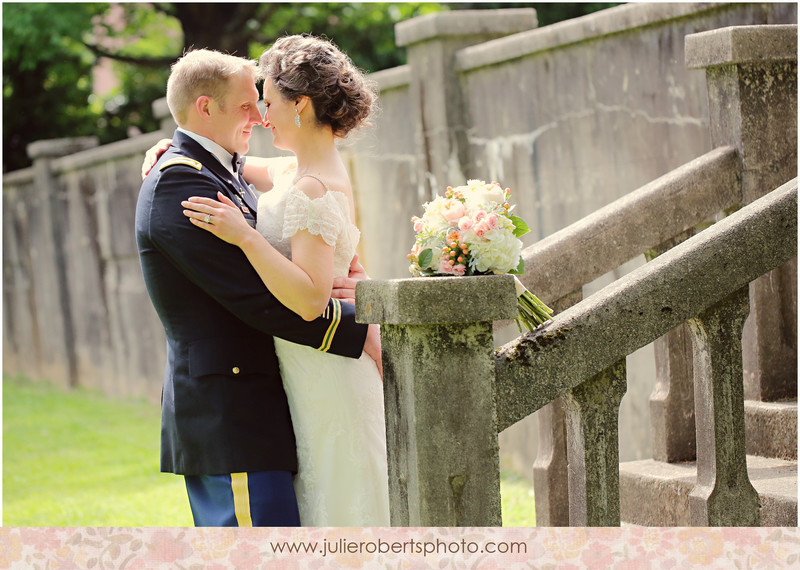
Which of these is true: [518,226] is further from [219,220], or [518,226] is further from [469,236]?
[219,220]

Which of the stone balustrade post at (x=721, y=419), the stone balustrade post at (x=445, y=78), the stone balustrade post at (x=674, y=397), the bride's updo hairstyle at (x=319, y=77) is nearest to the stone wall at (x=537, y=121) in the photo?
the stone balustrade post at (x=445, y=78)

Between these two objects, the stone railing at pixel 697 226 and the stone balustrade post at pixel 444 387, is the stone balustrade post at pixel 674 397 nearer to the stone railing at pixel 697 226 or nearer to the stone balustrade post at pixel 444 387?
the stone railing at pixel 697 226

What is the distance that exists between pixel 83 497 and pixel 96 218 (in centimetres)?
424

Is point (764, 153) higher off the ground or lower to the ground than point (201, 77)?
lower

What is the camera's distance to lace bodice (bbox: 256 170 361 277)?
2.61m

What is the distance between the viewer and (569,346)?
2.34m

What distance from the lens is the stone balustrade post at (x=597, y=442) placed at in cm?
242

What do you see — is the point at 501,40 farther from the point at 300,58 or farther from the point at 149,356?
the point at 149,356

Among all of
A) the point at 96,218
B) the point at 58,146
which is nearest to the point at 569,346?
the point at 96,218

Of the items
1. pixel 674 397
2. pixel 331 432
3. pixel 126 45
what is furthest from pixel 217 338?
pixel 126 45

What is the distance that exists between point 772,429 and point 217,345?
1.71m

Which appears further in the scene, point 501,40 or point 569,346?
point 501,40

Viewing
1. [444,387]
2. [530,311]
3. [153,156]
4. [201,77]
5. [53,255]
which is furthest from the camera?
[53,255]

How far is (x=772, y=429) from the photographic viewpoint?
3.29 metres
